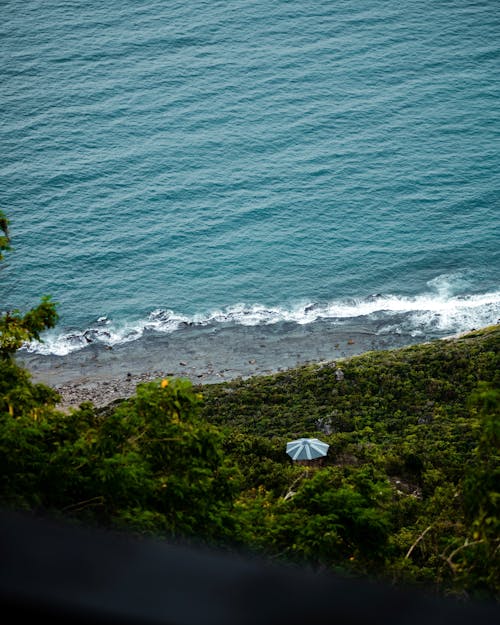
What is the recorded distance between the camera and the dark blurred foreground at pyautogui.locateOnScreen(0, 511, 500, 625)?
140 cm

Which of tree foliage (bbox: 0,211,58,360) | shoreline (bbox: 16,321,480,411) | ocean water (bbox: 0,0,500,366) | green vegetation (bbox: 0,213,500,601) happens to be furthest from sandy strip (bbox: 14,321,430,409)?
tree foliage (bbox: 0,211,58,360)

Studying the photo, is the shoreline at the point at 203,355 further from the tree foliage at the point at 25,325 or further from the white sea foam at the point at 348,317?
the tree foliage at the point at 25,325

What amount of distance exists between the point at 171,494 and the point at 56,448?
6.66 feet

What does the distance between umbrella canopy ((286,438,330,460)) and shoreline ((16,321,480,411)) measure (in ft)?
52.1

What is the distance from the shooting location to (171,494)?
1149 centimetres

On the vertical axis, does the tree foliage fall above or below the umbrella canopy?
above

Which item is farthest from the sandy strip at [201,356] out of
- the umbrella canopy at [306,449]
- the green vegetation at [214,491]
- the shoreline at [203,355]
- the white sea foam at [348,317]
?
the green vegetation at [214,491]

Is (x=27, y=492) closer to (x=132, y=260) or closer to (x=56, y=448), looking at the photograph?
(x=56, y=448)

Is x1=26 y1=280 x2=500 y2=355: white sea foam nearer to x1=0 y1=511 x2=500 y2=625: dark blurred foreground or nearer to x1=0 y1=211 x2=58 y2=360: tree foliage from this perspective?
x1=0 y1=211 x2=58 y2=360: tree foliage

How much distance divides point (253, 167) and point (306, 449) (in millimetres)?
36432

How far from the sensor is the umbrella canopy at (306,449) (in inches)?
951

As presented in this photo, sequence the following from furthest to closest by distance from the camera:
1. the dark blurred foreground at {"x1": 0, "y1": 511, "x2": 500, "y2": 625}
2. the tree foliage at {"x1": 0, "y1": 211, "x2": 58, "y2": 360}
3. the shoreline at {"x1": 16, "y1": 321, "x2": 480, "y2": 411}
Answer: the shoreline at {"x1": 16, "y1": 321, "x2": 480, "y2": 411} → the tree foliage at {"x1": 0, "y1": 211, "x2": 58, "y2": 360} → the dark blurred foreground at {"x1": 0, "y1": 511, "x2": 500, "y2": 625}

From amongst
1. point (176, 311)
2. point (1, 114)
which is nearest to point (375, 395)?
point (176, 311)

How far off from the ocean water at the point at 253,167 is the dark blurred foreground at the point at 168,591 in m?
42.8
